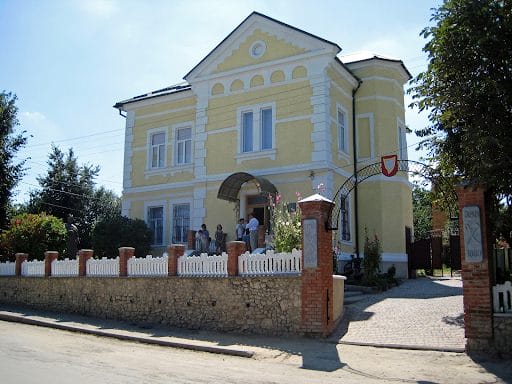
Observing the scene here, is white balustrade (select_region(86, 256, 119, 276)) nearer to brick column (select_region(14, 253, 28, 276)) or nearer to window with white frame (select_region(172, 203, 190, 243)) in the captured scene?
brick column (select_region(14, 253, 28, 276))

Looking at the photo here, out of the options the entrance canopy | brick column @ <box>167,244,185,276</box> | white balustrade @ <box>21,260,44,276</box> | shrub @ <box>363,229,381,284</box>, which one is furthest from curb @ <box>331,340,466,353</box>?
white balustrade @ <box>21,260,44,276</box>

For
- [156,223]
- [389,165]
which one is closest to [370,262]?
[389,165]

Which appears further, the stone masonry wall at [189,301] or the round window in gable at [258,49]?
the round window in gable at [258,49]

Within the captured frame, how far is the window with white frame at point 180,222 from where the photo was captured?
2408 centimetres

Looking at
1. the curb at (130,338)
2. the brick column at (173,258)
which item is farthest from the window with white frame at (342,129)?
the curb at (130,338)

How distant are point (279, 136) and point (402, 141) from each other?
6475 mm

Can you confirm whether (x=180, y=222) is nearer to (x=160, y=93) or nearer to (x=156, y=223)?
(x=156, y=223)

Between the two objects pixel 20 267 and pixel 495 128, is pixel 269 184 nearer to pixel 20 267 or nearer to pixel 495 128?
pixel 20 267

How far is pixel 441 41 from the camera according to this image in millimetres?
10680

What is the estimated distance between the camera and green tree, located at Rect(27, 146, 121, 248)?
4106cm

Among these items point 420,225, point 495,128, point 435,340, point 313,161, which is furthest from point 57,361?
point 420,225

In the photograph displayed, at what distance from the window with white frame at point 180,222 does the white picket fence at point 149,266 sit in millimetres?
8465

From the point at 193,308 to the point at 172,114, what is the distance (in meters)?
13.3

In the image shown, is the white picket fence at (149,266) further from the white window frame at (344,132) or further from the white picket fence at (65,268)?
the white window frame at (344,132)
